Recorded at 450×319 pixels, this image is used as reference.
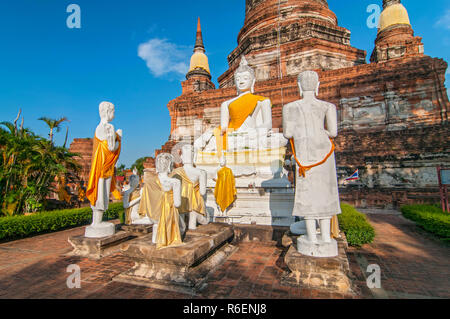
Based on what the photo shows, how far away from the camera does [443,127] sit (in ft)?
37.1

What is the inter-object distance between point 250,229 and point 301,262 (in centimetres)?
215

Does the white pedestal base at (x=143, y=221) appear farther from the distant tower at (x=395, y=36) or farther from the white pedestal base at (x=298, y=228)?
the distant tower at (x=395, y=36)

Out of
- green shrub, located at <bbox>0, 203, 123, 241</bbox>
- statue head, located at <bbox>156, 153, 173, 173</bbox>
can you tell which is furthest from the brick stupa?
green shrub, located at <bbox>0, 203, 123, 241</bbox>

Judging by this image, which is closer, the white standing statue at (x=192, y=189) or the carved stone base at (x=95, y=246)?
the white standing statue at (x=192, y=189)

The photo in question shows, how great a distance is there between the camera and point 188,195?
467 cm

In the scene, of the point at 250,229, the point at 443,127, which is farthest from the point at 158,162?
the point at 443,127

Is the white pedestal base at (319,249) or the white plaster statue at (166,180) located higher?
the white plaster statue at (166,180)

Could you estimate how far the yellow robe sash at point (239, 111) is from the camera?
24.1 ft

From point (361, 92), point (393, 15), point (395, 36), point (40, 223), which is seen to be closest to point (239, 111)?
point (40, 223)

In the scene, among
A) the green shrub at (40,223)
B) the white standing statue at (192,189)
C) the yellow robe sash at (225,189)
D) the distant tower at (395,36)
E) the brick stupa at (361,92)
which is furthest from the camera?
the distant tower at (395,36)

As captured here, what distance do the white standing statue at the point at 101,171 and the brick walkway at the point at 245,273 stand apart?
0.69 metres

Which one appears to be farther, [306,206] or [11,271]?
[11,271]

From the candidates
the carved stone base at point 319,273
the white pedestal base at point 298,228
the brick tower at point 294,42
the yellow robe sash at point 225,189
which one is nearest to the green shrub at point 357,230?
the white pedestal base at point 298,228
